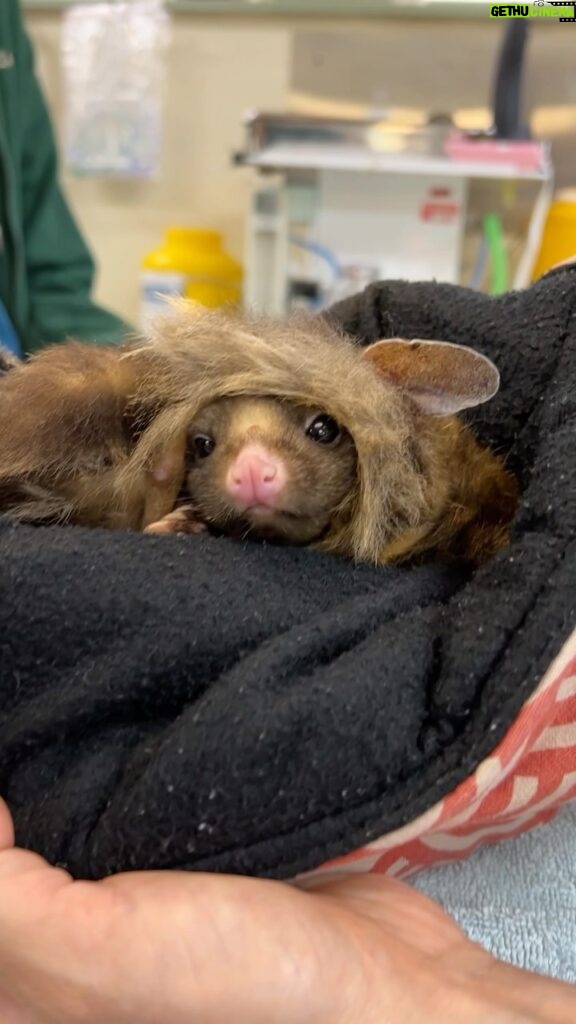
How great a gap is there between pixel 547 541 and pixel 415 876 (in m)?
0.36

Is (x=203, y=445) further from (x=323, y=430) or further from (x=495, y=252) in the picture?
(x=495, y=252)

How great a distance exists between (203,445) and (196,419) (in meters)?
0.03

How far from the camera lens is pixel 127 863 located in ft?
1.96

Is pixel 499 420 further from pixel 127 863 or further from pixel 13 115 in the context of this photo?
pixel 13 115

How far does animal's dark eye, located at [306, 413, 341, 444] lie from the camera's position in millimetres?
901

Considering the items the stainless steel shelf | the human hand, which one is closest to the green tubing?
the stainless steel shelf

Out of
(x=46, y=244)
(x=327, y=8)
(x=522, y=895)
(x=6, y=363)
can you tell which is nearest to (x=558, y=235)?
(x=327, y=8)

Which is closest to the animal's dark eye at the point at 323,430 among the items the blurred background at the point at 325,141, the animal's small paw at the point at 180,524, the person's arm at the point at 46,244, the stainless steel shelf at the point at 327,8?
the animal's small paw at the point at 180,524

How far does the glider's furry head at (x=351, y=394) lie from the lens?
862mm

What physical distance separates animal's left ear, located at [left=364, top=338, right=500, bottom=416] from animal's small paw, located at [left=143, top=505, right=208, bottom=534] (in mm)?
244

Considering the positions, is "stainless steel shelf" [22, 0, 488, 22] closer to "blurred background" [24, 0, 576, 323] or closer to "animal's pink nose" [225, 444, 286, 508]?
"blurred background" [24, 0, 576, 323]

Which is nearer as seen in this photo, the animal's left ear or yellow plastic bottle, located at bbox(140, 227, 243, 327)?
the animal's left ear

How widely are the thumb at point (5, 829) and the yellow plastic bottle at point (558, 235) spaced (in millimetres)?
1602

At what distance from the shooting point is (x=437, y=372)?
0.84m
